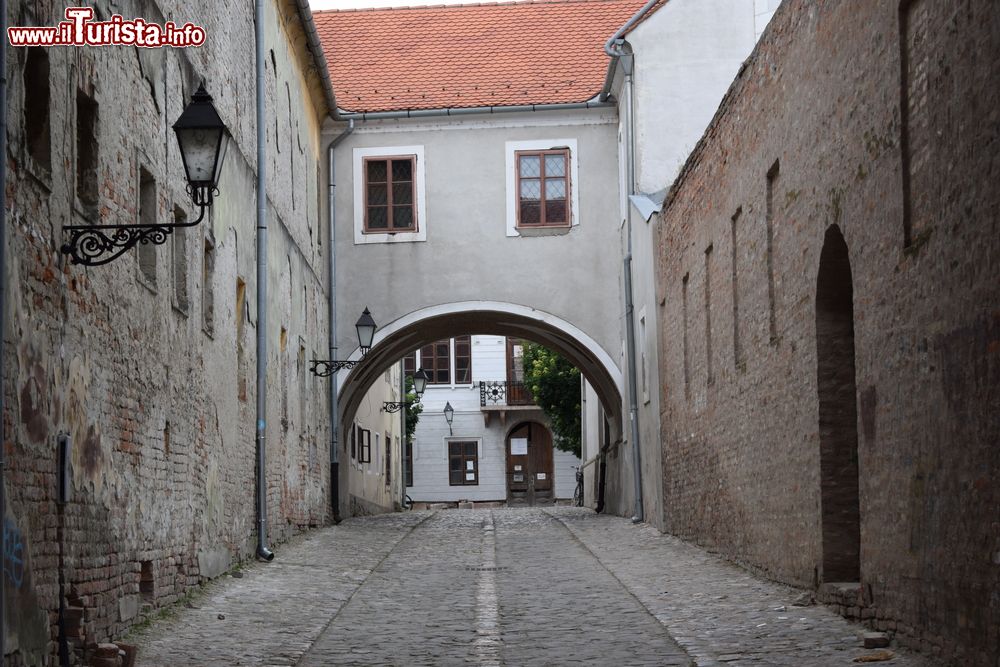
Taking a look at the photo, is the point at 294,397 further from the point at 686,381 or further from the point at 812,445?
the point at 812,445

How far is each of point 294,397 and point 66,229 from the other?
12.3m

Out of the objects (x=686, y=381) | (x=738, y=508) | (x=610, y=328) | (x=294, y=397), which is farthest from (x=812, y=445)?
(x=610, y=328)

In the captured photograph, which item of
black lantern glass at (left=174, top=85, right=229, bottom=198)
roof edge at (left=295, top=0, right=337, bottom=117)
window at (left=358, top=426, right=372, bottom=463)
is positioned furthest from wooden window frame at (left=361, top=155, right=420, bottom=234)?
black lantern glass at (left=174, top=85, right=229, bottom=198)

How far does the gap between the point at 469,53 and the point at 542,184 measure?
374cm

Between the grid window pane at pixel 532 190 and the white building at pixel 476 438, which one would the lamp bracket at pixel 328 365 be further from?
the white building at pixel 476 438

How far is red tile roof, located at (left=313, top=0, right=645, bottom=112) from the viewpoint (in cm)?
2633

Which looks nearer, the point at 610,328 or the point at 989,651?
the point at 989,651

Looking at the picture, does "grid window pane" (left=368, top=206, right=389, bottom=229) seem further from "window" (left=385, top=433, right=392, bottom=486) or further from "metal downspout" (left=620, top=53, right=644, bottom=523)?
"window" (left=385, top=433, right=392, bottom=486)

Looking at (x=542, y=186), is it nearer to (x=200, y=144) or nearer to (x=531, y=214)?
(x=531, y=214)

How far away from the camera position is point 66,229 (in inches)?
337

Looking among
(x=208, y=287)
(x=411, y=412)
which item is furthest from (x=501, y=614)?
(x=411, y=412)

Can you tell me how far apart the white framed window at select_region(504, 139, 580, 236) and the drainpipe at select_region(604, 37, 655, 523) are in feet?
4.96

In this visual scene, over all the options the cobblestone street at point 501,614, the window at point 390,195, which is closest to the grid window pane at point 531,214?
the window at point 390,195

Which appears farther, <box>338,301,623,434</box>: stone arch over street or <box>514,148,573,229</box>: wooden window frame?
<box>514,148,573,229</box>: wooden window frame
